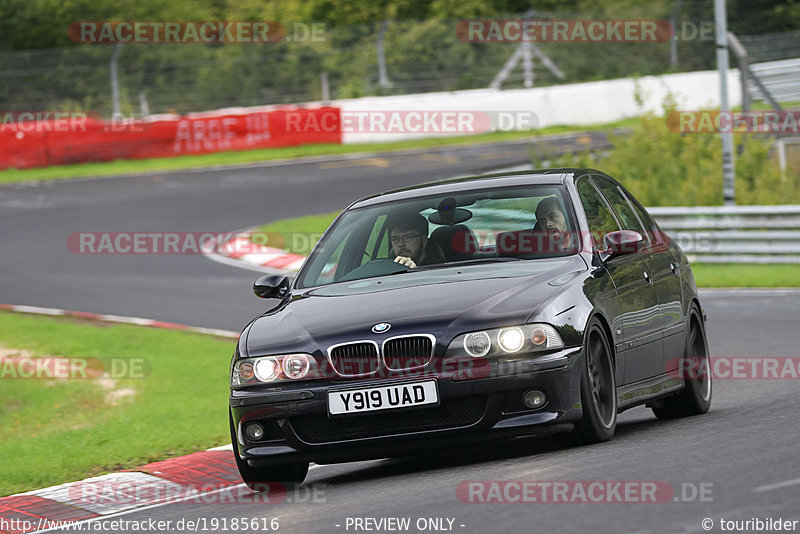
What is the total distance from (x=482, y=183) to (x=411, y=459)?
1.67m

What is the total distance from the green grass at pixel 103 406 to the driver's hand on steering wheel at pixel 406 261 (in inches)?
97.1

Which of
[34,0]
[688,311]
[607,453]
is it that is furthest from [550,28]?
[607,453]

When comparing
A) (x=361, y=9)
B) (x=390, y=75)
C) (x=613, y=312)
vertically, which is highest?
(x=361, y=9)

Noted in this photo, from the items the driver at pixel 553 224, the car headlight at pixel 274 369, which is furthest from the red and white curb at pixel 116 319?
the car headlight at pixel 274 369

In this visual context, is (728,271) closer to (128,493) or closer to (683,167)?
(683,167)

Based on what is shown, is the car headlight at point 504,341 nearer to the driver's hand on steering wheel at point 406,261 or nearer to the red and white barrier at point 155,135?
the driver's hand on steering wheel at point 406,261

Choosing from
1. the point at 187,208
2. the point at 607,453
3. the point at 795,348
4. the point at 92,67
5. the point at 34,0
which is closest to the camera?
the point at 607,453

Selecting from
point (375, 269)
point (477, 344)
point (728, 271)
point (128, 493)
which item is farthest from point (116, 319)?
point (477, 344)

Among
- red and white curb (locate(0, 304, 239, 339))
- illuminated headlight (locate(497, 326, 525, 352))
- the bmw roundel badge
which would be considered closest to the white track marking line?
illuminated headlight (locate(497, 326, 525, 352))

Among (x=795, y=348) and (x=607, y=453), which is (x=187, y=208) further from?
(x=607, y=453)

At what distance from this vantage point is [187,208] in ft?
87.2

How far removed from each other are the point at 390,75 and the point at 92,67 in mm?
7658

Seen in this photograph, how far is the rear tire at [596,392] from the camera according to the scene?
6.95 m

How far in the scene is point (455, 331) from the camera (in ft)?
22.2
